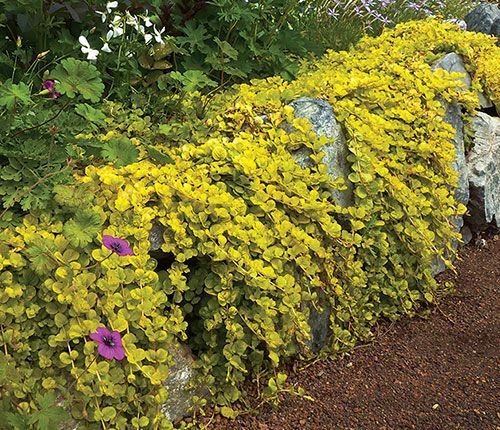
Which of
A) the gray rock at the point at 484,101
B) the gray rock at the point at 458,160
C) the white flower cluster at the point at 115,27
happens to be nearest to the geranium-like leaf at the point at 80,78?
the white flower cluster at the point at 115,27

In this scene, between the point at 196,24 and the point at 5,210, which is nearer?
the point at 5,210

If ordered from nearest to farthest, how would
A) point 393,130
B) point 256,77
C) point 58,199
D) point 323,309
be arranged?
point 58,199, point 323,309, point 393,130, point 256,77

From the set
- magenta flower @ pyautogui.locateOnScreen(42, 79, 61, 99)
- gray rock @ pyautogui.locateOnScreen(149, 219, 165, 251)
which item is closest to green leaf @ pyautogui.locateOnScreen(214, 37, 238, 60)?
magenta flower @ pyautogui.locateOnScreen(42, 79, 61, 99)

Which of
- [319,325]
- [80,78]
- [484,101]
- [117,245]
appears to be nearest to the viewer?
[117,245]

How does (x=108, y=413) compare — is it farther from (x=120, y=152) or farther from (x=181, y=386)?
(x=120, y=152)

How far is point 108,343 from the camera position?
2086 mm

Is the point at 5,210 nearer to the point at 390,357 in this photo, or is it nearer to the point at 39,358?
the point at 39,358

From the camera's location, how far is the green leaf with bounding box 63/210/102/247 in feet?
7.16

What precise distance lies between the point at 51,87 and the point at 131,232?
628 mm

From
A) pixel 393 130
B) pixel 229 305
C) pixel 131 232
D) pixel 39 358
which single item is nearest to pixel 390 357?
pixel 229 305

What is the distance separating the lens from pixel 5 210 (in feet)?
7.40

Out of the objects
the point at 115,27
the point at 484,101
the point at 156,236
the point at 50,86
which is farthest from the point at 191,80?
the point at 484,101

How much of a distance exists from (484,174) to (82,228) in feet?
7.97

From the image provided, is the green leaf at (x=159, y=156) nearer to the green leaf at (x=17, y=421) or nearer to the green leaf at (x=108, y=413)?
the green leaf at (x=108, y=413)
